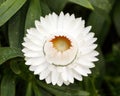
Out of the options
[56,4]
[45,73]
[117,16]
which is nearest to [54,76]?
[45,73]

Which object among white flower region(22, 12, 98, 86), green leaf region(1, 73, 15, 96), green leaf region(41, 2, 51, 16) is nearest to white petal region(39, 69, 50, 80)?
white flower region(22, 12, 98, 86)

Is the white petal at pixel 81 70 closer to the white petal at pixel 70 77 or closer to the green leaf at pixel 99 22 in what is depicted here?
the white petal at pixel 70 77

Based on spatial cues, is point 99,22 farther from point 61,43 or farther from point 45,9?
point 61,43

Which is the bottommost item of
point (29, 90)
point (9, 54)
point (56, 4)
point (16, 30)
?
point (29, 90)

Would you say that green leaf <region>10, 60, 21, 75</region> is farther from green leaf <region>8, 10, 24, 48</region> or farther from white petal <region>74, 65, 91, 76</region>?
white petal <region>74, 65, 91, 76</region>


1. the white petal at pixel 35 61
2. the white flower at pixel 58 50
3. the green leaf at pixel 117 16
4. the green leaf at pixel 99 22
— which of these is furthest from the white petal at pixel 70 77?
the green leaf at pixel 117 16
